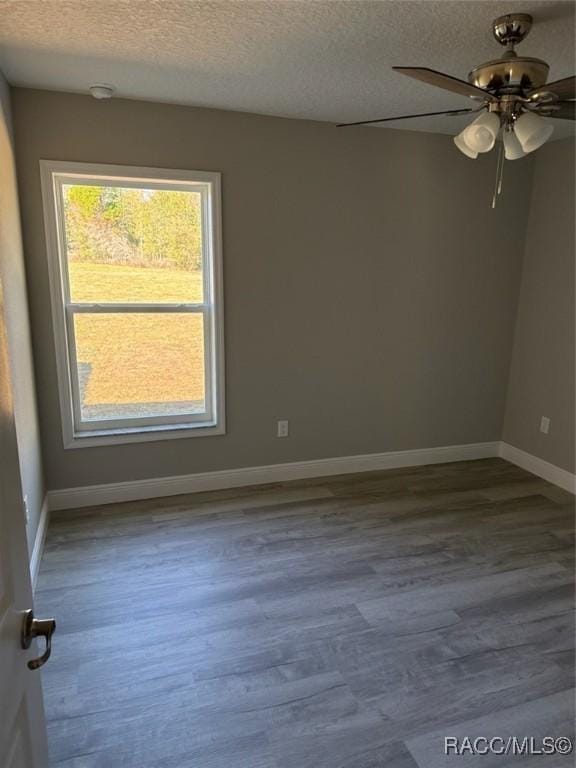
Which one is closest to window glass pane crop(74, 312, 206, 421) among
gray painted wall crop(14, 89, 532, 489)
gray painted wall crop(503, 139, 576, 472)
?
gray painted wall crop(14, 89, 532, 489)

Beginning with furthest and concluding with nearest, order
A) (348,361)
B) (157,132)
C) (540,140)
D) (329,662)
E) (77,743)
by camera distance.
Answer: (348,361) → (157,132) → (329,662) → (540,140) → (77,743)

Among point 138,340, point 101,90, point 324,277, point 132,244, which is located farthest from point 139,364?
point 101,90

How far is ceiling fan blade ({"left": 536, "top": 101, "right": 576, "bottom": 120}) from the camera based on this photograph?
1.78 meters

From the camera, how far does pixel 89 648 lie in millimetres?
1981

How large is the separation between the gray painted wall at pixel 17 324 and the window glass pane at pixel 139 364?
37 centimetres

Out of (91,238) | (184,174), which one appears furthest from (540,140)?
(91,238)

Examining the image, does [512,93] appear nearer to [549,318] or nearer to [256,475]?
[549,318]

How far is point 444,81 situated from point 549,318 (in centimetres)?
254

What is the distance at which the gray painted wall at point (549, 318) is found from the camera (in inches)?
136

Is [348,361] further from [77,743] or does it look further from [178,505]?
[77,743]

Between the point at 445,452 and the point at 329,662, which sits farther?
the point at 445,452

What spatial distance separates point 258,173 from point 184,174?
475 mm

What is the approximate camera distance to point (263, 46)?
2.03 metres

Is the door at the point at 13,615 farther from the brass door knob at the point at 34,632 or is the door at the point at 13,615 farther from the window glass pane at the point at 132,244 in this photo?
the window glass pane at the point at 132,244
